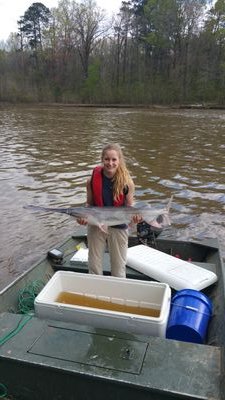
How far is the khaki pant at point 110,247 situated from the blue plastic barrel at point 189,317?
2.73 feet

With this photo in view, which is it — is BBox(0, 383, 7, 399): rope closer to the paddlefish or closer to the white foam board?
the paddlefish

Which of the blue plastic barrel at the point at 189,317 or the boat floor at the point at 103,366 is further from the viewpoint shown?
the blue plastic barrel at the point at 189,317

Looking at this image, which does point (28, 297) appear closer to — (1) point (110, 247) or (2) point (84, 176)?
(1) point (110, 247)

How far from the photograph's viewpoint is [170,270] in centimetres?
568

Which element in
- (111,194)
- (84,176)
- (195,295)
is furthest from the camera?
(84,176)

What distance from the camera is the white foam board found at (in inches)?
210

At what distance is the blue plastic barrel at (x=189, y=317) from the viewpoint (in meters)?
4.34

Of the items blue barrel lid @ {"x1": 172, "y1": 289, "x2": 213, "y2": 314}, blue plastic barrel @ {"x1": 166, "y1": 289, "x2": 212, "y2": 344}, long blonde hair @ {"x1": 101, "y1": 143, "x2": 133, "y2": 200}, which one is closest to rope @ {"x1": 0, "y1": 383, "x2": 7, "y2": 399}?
blue plastic barrel @ {"x1": 166, "y1": 289, "x2": 212, "y2": 344}

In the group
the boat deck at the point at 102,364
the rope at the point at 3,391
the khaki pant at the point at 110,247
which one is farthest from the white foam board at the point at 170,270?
the rope at the point at 3,391

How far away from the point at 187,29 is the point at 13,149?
183 feet

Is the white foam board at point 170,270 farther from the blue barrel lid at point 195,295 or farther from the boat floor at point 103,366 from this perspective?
the boat floor at point 103,366

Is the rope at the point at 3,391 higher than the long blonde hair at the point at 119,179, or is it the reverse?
the long blonde hair at the point at 119,179

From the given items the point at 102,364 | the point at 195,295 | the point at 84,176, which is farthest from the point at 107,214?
the point at 84,176

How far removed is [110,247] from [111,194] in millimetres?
673
